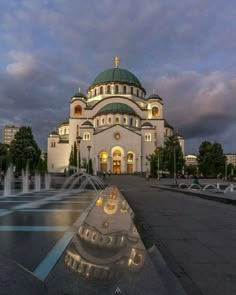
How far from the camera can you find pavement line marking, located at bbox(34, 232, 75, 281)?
372 centimetres

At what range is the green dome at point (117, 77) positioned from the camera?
8931cm

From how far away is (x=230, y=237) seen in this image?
6531mm

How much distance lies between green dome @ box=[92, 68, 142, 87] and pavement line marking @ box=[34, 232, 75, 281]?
8531 centimetres

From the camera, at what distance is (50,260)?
4.34 metres

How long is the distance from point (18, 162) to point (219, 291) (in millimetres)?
58707

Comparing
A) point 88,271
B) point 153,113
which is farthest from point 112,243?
point 153,113

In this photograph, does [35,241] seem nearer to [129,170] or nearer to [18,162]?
[18,162]

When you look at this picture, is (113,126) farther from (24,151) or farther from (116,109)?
(24,151)

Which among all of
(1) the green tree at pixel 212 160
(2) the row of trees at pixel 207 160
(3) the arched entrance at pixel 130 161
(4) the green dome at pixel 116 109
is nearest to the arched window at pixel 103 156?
(3) the arched entrance at pixel 130 161

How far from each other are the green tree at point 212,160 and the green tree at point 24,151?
119 ft

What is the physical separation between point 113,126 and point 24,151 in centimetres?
2444

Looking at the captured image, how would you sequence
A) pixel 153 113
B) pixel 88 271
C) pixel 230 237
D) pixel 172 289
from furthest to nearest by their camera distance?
pixel 153 113, pixel 230 237, pixel 88 271, pixel 172 289

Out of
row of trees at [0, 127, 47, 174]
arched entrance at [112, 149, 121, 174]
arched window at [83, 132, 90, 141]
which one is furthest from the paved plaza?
arched window at [83, 132, 90, 141]

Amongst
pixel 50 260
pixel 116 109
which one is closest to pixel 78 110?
pixel 116 109
